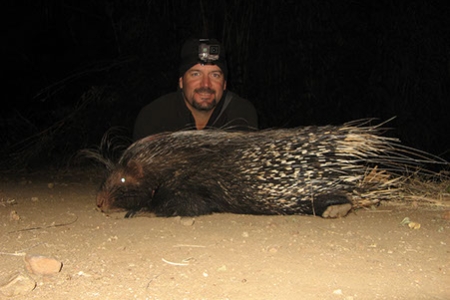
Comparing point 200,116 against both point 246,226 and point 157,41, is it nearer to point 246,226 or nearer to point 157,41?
point 246,226

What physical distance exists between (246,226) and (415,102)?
411 centimetres

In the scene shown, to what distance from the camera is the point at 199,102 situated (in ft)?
13.0

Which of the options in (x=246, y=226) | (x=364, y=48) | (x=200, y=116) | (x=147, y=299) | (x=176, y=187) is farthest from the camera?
(x=364, y=48)

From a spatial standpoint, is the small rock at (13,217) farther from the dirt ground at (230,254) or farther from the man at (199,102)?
the man at (199,102)

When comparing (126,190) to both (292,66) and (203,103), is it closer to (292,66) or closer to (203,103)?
(203,103)

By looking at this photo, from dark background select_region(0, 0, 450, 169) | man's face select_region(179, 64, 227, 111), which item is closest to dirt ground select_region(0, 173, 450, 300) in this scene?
man's face select_region(179, 64, 227, 111)

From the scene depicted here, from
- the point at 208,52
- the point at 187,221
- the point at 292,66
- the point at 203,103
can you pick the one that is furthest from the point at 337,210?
the point at 292,66

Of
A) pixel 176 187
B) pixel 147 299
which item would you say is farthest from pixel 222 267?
pixel 176 187

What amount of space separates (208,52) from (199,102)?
1.32 feet

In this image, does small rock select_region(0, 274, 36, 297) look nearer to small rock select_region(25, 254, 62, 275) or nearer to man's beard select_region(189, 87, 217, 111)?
small rock select_region(25, 254, 62, 275)

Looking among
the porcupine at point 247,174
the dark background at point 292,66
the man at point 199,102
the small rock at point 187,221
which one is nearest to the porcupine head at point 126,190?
the porcupine at point 247,174

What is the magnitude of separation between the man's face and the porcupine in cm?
68

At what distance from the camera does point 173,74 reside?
20.1 ft

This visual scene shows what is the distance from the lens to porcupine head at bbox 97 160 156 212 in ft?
10.6
